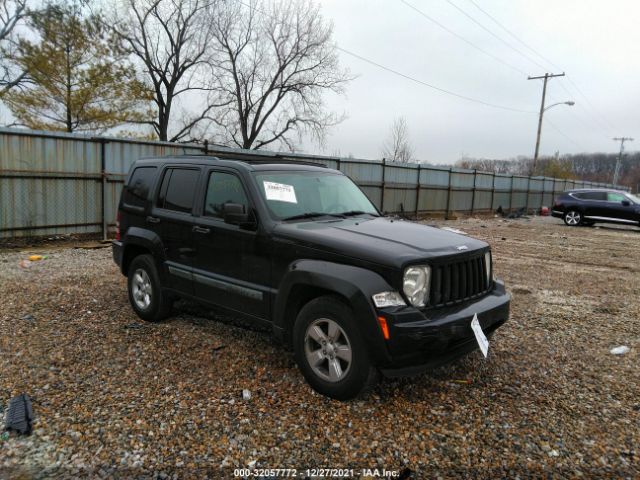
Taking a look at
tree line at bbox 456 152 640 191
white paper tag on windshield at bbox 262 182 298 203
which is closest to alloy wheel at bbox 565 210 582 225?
white paper tag on windshield at bbox 262 182 298 203

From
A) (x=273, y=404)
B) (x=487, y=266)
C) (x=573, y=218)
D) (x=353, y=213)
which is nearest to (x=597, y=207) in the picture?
(x=573, y=218)

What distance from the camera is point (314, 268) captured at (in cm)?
329

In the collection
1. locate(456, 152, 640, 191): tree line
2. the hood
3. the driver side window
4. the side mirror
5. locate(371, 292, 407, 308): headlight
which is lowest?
locate(371, 292, 407, 308): headlight

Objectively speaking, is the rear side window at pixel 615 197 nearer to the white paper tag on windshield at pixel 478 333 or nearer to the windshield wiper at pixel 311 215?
the windshield wiper at pixel 311 215

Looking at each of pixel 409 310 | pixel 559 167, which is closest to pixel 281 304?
pixel 409 310

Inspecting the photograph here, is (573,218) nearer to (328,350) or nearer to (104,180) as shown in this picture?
(104,180)

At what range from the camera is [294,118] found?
34156mm

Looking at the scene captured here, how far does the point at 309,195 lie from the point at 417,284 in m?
1.54

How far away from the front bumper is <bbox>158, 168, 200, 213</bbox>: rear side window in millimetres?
2523

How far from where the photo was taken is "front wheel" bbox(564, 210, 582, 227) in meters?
19.8

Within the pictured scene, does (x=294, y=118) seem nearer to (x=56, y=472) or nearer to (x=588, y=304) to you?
(x=588, y=304)

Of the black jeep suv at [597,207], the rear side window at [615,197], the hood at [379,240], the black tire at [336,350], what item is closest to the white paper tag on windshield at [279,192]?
the hood at [379,240]

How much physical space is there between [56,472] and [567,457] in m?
3.04

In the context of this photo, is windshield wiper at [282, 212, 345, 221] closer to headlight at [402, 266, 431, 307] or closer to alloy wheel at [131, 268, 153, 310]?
headlight at [402, 266, 431, 307]
